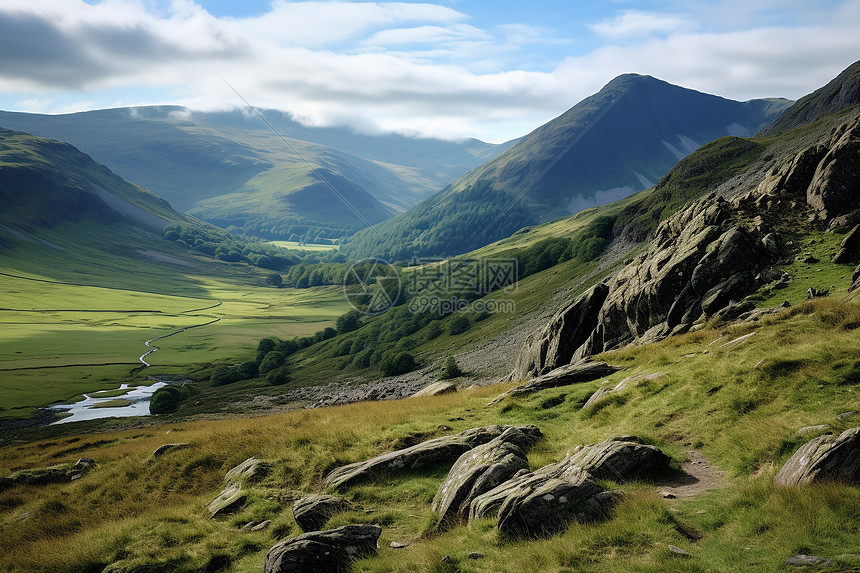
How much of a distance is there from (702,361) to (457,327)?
92405mm

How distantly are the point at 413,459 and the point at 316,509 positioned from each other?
4.83 metres

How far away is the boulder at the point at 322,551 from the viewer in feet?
38.6

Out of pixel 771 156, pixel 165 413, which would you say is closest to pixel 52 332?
pixel 165 413

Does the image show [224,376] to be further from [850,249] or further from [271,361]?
[850,249]

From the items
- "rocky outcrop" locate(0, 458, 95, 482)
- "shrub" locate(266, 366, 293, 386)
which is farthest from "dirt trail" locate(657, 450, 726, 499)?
"shrub" locate(266, 366, 293, 386)

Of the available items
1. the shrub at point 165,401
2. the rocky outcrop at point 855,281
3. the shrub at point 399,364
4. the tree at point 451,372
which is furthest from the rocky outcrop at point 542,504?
the shrub at point 165,401

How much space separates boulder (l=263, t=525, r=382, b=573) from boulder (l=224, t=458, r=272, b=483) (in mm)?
7897

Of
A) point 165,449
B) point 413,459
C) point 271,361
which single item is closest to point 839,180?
point 413,459

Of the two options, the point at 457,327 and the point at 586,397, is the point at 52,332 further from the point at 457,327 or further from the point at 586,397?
the point at 586,397

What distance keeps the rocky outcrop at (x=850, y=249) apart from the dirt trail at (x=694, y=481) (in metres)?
22.7

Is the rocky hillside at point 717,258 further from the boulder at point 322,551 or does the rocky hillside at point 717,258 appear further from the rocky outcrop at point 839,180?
the boulder at point 322,551

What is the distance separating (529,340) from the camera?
5344 centimetres

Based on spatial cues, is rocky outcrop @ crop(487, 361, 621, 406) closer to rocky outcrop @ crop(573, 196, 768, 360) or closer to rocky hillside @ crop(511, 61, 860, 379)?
rocky hillside @ crop(511, 61, 860, 379)

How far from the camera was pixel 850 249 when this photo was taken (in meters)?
28.6
